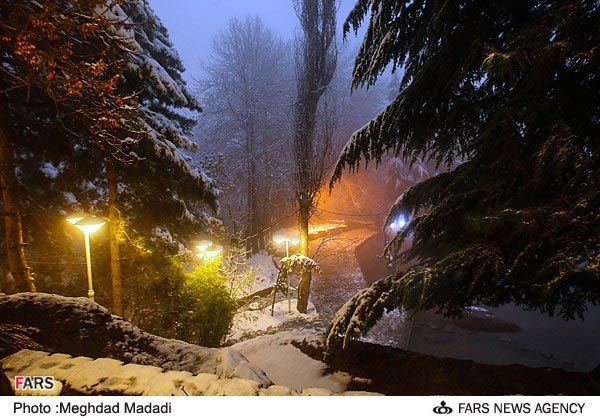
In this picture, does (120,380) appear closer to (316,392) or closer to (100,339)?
(100,339)

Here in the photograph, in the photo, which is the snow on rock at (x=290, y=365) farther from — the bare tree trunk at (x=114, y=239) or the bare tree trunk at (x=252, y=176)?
the bare tree trunk at (x=252, y=176)

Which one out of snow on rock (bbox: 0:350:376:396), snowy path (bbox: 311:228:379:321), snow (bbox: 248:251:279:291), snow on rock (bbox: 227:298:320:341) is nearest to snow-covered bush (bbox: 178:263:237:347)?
snow on rock (bbox: 227:298:320:341)

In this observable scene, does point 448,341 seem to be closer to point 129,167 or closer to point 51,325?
point 51,325

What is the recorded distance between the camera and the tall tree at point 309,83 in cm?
905

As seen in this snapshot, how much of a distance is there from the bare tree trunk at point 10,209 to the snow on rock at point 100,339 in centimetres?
191

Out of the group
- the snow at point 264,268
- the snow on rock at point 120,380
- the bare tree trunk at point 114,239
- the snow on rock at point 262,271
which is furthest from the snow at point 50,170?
the snow at point 264,268

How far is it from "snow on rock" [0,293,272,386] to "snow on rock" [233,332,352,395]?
472mm

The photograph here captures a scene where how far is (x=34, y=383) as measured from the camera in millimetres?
2594

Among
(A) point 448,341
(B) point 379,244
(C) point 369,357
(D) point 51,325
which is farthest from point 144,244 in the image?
(B) point 379,244

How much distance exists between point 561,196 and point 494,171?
688mm

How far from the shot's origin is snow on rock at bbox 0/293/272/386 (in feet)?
10.7

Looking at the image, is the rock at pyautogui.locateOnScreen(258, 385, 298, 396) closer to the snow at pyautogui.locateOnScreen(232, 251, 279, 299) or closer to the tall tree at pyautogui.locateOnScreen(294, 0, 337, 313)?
the snow at pyautogui.locateOnScreen(232, 251, 279, 299)
